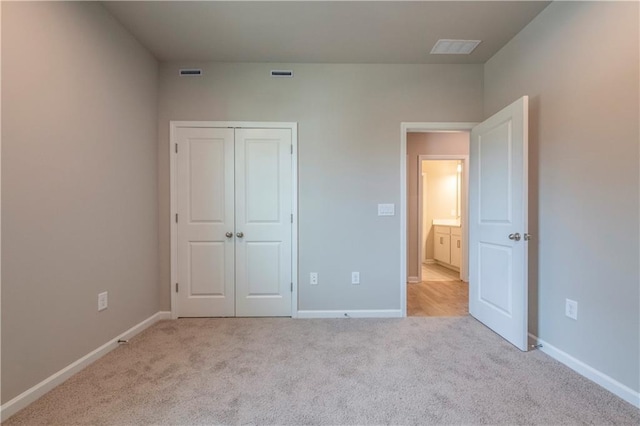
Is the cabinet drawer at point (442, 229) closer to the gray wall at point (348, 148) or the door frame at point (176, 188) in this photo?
the gray wall at point (348, 148)

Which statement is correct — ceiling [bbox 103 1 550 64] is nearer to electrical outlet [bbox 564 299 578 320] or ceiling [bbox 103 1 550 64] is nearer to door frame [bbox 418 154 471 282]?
door frame [bbox 418 154 471 282]

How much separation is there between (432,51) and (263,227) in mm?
2393

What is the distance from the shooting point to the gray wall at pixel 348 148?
2980 mm

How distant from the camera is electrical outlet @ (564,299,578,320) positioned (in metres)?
1.97

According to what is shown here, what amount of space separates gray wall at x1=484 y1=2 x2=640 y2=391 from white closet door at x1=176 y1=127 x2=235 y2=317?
2.76 m

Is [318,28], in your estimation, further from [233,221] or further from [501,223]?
[501,223]

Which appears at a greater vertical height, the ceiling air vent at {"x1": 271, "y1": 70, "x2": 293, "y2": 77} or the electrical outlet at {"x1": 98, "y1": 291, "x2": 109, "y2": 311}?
the ceiling air vent at {"x1": 271, "y1": 70, "x2": 293, "y2": 77}

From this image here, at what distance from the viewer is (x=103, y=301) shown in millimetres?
2199

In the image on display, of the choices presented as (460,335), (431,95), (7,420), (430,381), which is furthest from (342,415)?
(431,95)

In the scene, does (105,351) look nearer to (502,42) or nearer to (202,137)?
(202,137)

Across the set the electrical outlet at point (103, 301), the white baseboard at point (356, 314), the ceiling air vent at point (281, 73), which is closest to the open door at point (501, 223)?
the white baseboard at point (356, 314)

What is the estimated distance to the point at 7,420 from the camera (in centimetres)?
150

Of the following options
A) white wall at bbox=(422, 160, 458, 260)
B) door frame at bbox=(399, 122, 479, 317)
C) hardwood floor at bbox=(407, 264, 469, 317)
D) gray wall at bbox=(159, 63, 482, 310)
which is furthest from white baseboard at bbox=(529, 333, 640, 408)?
white wall at bbox=(422, 160, 458, 260)

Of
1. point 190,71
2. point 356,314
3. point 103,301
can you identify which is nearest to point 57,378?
point 103,301
